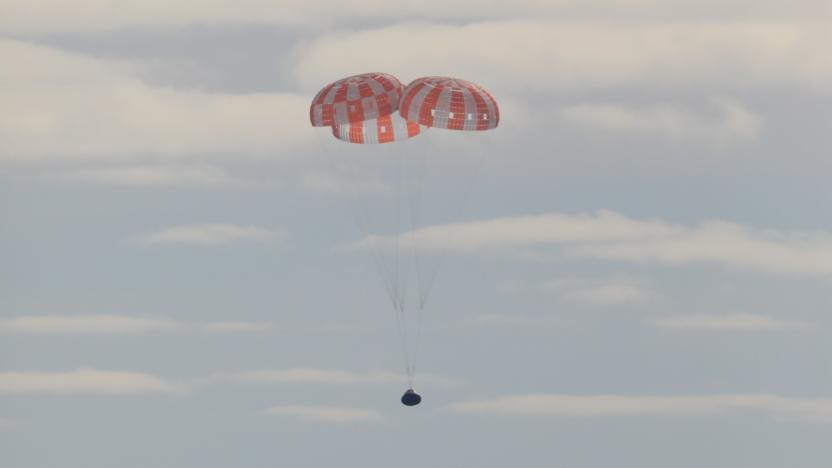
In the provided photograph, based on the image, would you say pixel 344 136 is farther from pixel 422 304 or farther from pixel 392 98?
pixel 422 304

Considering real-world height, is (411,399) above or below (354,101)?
below

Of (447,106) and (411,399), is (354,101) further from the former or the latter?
(411,399)

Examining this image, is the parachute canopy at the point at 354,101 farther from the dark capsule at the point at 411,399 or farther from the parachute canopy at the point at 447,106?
the dark capsule at the point at 411,399

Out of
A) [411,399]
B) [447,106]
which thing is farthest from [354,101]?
[411,399]

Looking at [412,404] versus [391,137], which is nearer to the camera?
[412,404]

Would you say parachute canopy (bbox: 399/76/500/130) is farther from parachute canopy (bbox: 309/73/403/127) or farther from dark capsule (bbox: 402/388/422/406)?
dark capsule (bbox: 402/388/422/406)

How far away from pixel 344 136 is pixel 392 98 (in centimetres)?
424

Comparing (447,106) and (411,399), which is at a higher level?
(447,106)

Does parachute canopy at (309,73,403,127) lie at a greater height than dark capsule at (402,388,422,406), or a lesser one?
greater

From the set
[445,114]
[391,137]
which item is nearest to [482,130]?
[445,114]

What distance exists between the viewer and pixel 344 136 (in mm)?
75312

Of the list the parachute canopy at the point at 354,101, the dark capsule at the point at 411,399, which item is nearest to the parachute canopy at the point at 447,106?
the parachute canopy at the point at 354,101

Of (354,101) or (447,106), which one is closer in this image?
(447,106)

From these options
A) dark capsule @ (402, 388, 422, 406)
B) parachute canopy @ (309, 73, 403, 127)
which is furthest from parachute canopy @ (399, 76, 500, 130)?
dark capsule @ (402, 388, 422, 406)
